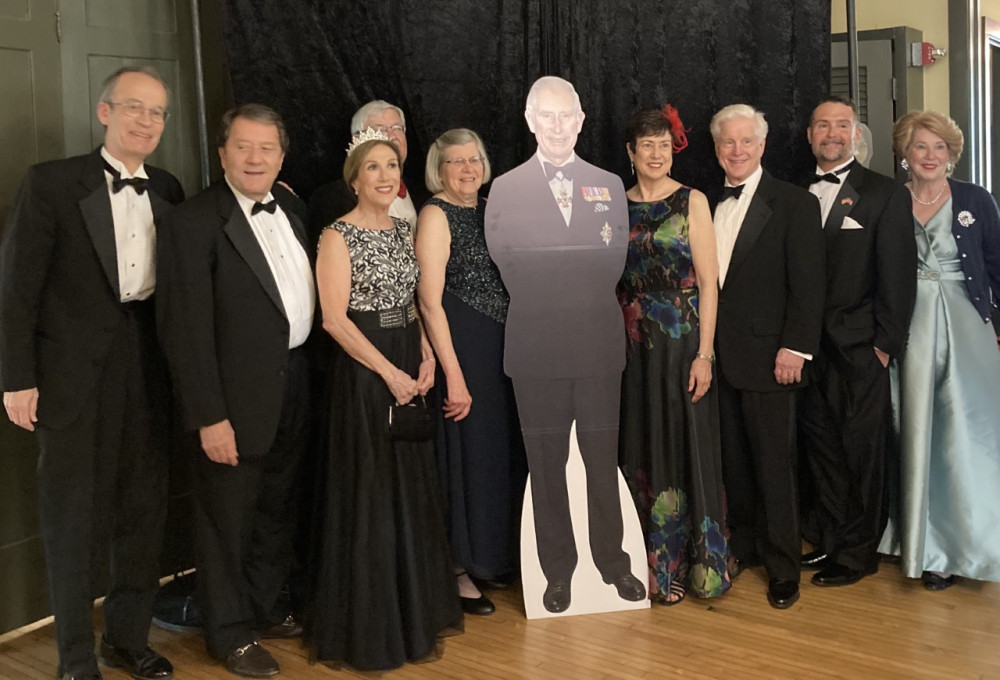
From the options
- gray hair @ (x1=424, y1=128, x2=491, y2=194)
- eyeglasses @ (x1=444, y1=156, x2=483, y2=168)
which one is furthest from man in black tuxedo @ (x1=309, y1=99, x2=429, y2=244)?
eyeglasses @ (x1=444, y1=156, x2=483, y2=168)

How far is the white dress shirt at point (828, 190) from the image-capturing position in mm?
3549

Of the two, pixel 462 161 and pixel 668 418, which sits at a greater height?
pixel 462 161

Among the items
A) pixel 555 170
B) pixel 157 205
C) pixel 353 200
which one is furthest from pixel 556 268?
pixel 157 205

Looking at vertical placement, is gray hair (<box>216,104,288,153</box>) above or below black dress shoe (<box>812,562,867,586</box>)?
above

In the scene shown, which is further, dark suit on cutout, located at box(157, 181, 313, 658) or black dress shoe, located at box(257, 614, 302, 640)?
black dress shoe, located at box(257, 614, 302, 640)

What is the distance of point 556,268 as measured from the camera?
332cm

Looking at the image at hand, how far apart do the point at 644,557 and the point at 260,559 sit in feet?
4.04

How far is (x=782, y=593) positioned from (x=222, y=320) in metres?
1.99

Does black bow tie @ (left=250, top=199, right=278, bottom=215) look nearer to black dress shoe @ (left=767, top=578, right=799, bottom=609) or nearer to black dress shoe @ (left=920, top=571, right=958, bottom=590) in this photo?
black dress shoe @ (left=767, top=578, right=799, bottom=609)

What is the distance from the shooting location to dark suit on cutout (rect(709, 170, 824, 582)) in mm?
3359

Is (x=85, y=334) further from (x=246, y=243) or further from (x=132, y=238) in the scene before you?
(x=246, y=243)

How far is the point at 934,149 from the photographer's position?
3.53m

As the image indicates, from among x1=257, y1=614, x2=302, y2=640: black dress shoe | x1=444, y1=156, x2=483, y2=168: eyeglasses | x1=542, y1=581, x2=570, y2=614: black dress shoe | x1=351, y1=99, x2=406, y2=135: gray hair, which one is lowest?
x1=257, y1=614, x2=302, y2=640: black dress shoe

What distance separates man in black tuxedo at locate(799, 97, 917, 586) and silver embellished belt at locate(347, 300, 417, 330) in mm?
1478
